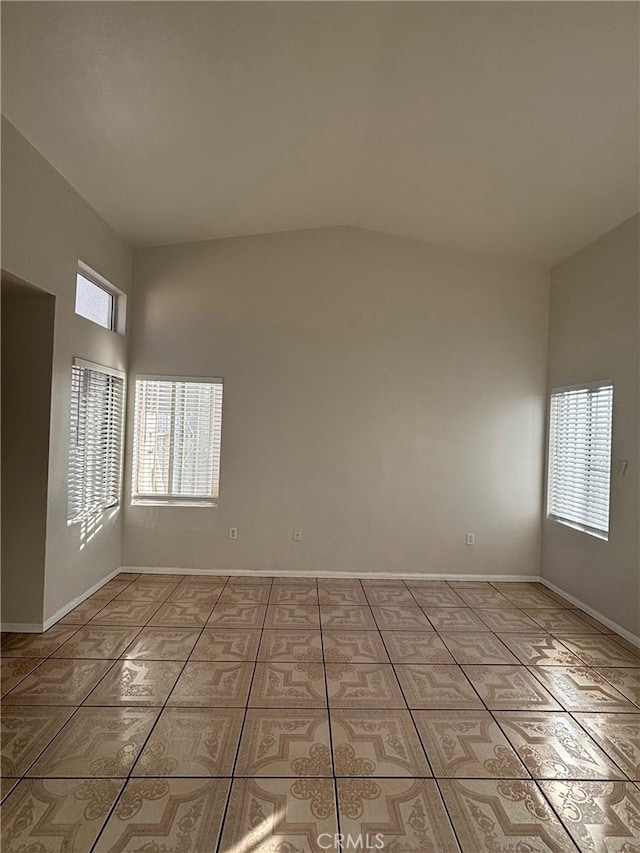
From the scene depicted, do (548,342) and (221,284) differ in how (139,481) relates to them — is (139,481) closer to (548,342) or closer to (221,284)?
(221,284)

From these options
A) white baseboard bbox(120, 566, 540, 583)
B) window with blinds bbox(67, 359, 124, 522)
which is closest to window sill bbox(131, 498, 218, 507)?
window with blinds bbox(67, 359, 124, 522)

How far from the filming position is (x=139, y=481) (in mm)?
4652

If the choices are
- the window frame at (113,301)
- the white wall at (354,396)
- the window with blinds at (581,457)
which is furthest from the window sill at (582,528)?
the window frame at (113,301)

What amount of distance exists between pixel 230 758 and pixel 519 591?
132 inches

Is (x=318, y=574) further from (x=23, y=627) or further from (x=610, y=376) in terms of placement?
(x=610, y=376)

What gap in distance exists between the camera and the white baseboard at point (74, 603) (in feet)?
11.0

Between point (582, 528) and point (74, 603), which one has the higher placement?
point (582, 528)

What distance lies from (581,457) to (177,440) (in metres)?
3.85

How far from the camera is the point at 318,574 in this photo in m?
4.68

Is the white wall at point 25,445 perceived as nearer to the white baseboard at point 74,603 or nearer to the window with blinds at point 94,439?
the white baseboard at point 74,603

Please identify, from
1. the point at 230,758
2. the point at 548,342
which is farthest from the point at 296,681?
the point at 548,342

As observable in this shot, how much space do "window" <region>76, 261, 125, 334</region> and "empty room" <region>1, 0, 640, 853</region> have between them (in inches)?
1.2

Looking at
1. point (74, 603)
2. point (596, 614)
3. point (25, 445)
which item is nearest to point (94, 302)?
point (25, 445)

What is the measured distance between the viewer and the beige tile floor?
1728 millimetres
